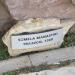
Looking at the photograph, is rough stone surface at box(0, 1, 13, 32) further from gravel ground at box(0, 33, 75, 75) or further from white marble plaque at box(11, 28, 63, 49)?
white marble plaque at box(11, 28, 63, 49)

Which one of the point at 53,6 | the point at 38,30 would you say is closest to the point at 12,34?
the point at 38,30

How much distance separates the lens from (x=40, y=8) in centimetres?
333

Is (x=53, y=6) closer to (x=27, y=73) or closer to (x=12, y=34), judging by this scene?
(x=12, y=34)

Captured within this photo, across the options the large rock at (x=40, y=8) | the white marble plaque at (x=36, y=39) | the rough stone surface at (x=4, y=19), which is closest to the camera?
the large rock at (x=40, y=8)

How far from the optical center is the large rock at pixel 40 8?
3.25m

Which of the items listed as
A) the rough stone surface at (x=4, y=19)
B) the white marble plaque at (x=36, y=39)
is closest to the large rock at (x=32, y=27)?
the white marble plaque at (x=36, y=39)

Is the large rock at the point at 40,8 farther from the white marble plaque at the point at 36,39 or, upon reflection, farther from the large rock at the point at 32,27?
the white marble plaque at the point at 36,39

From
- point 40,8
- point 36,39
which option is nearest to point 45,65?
point 36,39

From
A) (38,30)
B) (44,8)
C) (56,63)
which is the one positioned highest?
(44,8)

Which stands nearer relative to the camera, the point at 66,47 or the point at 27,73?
the point at 27,73

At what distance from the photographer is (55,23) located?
341 centimetres

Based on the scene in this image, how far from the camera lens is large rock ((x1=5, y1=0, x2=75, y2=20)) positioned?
10.7ft

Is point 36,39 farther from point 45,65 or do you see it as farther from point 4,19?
point 4,19

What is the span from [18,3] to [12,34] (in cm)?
35
